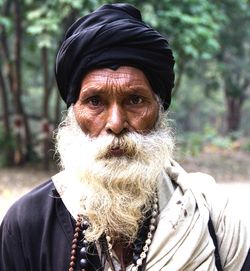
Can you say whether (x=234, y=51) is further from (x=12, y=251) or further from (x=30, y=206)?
(x=12, y=251)

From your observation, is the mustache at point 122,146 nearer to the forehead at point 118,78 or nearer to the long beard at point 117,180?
the long beard at point 117,180

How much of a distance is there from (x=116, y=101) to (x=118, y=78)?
0.09 m

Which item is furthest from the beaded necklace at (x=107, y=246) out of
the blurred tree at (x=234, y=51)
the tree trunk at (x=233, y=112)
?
the tree trunk at (x=233, y=112)

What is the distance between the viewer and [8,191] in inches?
390

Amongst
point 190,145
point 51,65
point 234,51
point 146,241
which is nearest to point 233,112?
point 234,51

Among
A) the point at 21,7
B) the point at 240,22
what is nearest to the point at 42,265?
the point at 21,7

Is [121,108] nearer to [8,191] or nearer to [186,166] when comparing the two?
[8,191]

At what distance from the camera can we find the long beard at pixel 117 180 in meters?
1.87

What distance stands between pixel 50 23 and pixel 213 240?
7.07m

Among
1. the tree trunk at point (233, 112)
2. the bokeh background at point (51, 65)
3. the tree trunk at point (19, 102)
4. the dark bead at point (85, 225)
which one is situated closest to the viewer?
the dark bead at point (85, 225)

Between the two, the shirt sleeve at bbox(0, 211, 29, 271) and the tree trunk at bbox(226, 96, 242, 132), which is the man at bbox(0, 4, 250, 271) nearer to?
the shirt sleeve at bbox(0, 211, 29, 271)

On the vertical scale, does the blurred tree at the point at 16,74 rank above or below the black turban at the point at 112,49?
below

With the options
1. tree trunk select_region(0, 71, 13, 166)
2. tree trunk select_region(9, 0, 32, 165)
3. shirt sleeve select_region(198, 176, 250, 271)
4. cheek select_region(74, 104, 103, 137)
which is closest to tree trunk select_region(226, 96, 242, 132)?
tree trunk select_region(9, 0, 32, 165)

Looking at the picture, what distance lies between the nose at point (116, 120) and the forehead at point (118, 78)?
0.29ft
